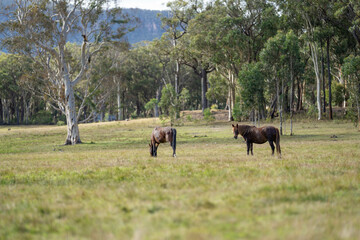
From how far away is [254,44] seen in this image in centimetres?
5972

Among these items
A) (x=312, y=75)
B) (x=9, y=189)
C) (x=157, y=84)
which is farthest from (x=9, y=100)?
(x=9, y=189)

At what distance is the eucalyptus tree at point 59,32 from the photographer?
Answer: 34844 mm

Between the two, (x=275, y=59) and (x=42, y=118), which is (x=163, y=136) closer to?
(x=275, y=59)

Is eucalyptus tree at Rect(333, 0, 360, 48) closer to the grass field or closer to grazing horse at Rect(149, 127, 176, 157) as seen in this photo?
grazing horse at Rect(149, 127, 176, 157)

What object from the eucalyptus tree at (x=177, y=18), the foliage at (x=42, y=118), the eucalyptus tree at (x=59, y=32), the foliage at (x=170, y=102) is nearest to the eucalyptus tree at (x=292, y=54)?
the eucalyptus tree at (x=59, y=32)

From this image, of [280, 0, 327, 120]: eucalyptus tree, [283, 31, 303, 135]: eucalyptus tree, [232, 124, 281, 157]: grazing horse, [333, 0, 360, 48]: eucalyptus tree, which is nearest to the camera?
[232, 124, 281, 157]: grazing horse

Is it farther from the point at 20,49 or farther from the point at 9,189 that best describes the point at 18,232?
the point at 20,49

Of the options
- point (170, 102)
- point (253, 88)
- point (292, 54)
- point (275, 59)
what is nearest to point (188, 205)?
point (275, 59)

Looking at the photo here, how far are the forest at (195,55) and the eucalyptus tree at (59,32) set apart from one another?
0.10 metres

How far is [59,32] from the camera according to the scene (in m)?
36.8

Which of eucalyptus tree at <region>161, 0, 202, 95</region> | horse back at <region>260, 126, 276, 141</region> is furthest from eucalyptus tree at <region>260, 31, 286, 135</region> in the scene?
eucalyptus tree at <region>161, 0, 202, 95</region>

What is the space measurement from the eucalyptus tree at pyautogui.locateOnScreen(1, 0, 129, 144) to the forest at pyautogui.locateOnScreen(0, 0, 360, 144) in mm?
99

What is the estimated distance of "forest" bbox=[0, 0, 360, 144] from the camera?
120 feet

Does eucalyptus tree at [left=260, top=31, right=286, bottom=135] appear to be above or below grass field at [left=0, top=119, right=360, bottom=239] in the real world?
above
